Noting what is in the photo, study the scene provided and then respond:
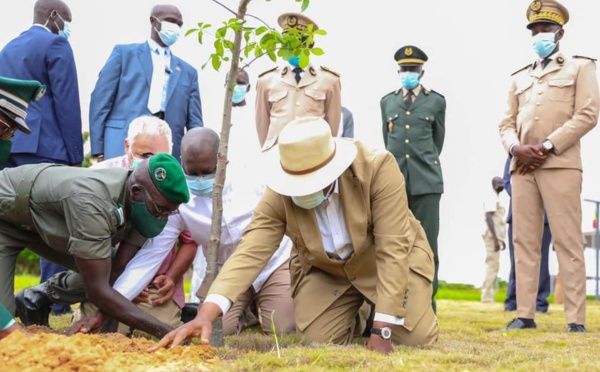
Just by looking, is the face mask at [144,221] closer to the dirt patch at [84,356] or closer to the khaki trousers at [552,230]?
the dirt patch at [84,356]

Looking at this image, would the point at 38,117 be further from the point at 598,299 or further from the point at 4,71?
the point at 598,299

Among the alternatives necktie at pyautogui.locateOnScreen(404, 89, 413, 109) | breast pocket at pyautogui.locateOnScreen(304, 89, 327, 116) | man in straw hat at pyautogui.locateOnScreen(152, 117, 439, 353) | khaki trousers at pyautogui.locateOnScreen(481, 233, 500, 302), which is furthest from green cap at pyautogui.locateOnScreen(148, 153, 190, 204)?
khaki trousers at pyautogui.locateOnScreen(481, 233, 500, 302)

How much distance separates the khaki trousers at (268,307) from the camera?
221 inches

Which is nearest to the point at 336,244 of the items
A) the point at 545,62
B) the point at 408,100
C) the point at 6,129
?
the point at 6,129

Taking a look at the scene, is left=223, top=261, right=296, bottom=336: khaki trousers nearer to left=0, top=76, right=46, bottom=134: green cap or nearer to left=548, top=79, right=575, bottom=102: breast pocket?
left=0, top=76, right=46, bottom=134: green cap

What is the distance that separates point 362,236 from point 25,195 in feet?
5.89

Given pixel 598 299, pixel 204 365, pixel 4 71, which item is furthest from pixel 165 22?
pixel 598 299

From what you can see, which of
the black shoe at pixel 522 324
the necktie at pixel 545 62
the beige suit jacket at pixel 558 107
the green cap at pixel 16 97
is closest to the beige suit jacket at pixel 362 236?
the green cap at pixel 16 97

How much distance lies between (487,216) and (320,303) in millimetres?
9214

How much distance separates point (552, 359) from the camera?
4.13m

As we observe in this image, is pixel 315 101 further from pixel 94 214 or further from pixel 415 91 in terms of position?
pixel 94 214

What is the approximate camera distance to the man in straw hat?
4094mm

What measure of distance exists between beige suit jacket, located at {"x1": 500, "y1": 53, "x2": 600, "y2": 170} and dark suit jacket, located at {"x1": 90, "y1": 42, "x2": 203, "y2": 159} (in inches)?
99.2

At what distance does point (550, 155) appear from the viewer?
621cm
